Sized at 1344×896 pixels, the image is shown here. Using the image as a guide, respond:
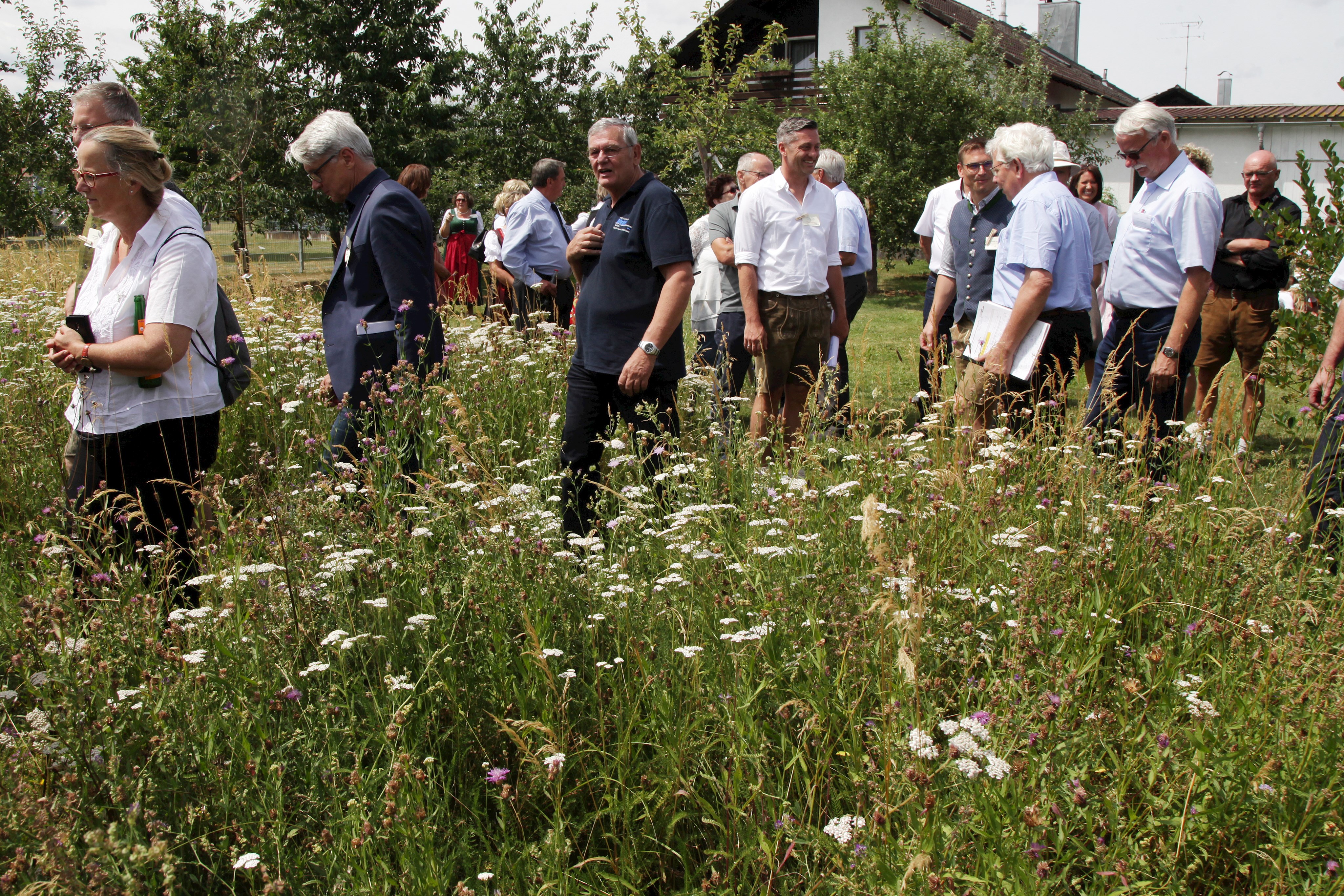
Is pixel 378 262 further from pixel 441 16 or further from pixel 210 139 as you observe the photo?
pixel 441 16

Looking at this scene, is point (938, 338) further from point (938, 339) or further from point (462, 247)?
point (462, 247)

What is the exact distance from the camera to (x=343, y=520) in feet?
9.65

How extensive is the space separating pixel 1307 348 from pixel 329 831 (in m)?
5.35

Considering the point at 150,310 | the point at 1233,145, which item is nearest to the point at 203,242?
the point at 150,310

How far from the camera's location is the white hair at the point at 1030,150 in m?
4.89

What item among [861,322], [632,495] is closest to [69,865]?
[632,495]

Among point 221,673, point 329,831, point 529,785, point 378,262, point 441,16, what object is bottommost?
point 529,785

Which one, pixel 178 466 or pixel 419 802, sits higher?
pixel 178 466

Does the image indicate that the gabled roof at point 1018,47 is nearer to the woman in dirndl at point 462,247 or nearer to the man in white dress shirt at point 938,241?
the woman in dirndl at point 462,247

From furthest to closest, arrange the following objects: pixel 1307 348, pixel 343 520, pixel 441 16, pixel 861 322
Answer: pixel 441 16 → pixel 861 322 → pixel 1307 348 → pixel 343 520

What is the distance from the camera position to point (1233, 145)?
1339 inches

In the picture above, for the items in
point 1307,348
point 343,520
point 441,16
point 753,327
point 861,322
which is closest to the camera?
point 343,520

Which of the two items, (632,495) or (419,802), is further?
(632,495)

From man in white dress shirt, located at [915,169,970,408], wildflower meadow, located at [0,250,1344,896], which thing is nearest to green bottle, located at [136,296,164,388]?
wildflower meadow, located at [0,250,1344,896]
